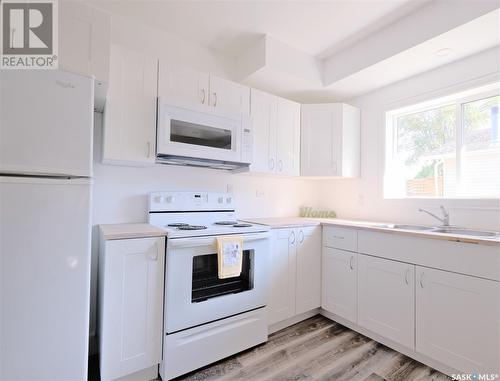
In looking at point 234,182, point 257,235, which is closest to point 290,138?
point 234,182

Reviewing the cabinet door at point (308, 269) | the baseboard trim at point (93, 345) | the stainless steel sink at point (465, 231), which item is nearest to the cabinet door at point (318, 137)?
the cabinet door at point (308, 269)

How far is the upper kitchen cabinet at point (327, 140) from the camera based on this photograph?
2.73 meters

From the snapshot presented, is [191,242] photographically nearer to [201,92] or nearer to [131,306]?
[131,306]

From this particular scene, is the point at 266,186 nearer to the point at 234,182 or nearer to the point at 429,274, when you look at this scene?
the point at 234,182

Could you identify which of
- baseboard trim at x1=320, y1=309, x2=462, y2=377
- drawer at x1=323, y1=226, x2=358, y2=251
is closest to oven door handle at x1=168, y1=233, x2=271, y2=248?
drawer at x1=323, y1=226, x2=358, y2=251

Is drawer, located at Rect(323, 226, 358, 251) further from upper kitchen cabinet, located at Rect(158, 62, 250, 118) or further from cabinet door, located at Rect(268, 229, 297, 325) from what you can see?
upper kitchen cabinet, located at Rect(158, 62, 250, 118)

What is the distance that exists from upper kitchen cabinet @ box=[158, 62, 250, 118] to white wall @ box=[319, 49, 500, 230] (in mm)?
1462

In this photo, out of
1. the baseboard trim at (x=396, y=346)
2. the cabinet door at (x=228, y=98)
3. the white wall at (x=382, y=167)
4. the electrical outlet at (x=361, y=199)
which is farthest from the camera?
the electrical outlet at (x=361, y=199)

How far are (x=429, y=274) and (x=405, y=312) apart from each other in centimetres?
35

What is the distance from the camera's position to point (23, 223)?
1122mm

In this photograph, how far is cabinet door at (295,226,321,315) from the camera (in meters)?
2.33

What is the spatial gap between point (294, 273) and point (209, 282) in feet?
2.81

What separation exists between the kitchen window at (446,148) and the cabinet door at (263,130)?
4.07 feet

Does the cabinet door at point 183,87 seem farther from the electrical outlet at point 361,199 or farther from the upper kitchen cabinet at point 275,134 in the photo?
the electrical outlet at point 361,199
